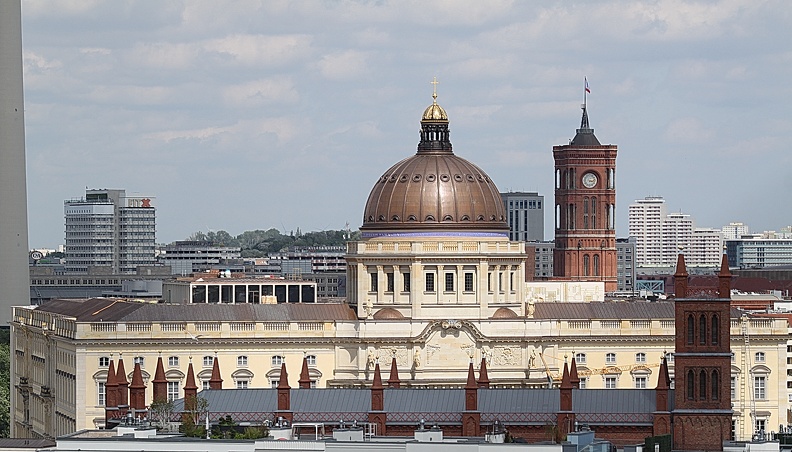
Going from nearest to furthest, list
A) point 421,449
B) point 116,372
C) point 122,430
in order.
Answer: point 421,449
point 122,430
point 116,372

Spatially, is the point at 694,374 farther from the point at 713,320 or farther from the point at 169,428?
the point at 169,428

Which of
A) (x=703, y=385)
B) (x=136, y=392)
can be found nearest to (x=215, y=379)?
(x=136, y=392)

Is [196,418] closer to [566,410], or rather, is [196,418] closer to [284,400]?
[284,400]

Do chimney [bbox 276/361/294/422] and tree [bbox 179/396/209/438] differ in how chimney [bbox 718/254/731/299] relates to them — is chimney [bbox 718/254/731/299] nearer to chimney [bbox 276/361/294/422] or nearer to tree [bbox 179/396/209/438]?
tree [bbox 179/396/209/438]

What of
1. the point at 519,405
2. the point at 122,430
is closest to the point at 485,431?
the point at 519,405

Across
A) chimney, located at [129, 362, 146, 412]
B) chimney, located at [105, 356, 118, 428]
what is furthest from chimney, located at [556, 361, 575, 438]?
chimney, located at [105, 356, 118, 428]

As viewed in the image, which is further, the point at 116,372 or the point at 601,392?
the point at 116,372

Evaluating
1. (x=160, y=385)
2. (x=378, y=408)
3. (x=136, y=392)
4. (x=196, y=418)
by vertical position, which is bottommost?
(x=196, y=418)

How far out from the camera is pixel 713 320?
527ft

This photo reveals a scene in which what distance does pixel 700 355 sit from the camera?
159875mm

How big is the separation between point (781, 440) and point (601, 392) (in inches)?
767

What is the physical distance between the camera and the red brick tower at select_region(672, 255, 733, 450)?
159 meters

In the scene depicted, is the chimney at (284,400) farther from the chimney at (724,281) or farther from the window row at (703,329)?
the chimney at (724,281)

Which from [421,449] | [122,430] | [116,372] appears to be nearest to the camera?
[421,449]
